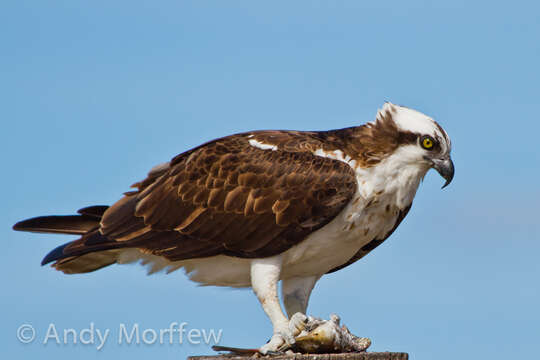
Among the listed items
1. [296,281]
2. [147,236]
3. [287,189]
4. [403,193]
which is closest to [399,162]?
[403,193]

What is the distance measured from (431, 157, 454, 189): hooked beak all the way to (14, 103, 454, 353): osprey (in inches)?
0.4

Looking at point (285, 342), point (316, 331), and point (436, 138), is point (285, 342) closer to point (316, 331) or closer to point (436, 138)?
point (316, 331)

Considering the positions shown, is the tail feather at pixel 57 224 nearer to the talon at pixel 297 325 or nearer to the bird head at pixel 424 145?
the talon at pixel 297 325

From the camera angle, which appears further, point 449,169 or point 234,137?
point 234,137

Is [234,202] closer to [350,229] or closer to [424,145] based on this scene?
[350,229]

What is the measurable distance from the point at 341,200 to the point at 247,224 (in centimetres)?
104

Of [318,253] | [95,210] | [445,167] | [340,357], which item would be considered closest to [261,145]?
[318,253]

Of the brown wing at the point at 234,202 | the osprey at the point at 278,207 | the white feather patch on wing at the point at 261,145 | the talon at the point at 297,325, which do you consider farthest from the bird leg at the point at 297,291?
the white feather patch on wing at the point at 261,145

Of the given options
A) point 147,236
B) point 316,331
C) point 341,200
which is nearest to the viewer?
point 316,331

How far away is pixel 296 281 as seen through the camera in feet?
31.1

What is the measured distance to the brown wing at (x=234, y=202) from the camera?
8.55 m

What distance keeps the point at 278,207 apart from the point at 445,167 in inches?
71.9

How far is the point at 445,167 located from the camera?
8.79 m

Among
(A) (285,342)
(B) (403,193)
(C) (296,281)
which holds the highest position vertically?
(B) (403,193)
